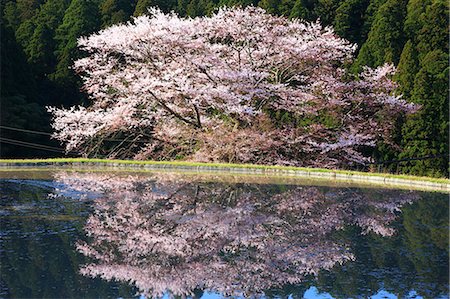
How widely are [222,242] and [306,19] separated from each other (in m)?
22.3

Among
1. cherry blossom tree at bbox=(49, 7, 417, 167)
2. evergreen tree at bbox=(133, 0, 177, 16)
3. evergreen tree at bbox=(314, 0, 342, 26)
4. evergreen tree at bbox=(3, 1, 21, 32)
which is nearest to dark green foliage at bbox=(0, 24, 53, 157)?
evergreen tree at bbox=(3, 1, 21, 32)

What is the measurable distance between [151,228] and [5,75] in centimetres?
2110

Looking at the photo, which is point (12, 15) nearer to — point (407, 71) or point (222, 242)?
point (407, 71)

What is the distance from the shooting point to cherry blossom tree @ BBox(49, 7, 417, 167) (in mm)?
15039

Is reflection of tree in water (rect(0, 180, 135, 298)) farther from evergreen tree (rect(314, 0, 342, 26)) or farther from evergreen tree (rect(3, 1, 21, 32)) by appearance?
evergreen tree (rect(3, 1, 21, 32))

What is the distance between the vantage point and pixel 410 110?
16984mm

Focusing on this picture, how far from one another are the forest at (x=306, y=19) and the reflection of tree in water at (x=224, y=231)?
7930mm

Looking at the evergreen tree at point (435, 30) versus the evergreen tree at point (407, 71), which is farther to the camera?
the evergreen tree at point (435, 30)

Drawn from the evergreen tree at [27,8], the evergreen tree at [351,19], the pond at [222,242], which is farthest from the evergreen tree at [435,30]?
the evergreen tree at [27,8]

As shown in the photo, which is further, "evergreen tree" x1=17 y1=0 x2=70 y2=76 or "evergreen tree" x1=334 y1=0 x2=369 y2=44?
"evergreen tree" x1=17 y1=0 x2=70 y2=76

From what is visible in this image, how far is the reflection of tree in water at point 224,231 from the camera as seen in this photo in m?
4.74

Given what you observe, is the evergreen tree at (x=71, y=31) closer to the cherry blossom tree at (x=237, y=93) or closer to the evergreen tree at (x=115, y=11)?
the evergreen tree at (x=115, y=11)

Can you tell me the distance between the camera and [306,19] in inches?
1060

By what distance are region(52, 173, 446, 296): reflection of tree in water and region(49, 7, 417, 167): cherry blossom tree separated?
511 cm
